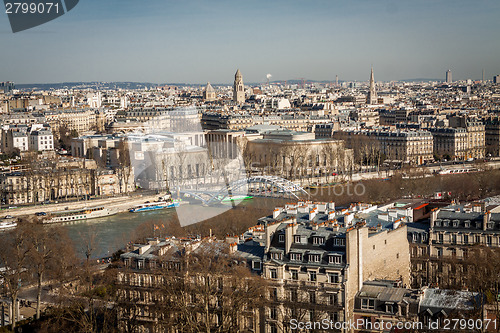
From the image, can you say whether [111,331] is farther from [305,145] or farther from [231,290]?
[305,145]

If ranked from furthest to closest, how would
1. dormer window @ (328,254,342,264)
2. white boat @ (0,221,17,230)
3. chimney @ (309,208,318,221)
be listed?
white boat @ (0,221,17,230), chimney @ (309,208,318,221), dormer window @ (328,254,342,264)

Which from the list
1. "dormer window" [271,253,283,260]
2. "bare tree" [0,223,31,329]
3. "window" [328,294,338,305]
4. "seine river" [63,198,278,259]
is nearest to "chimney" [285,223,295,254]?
"dormer window" [271,253,283,260]

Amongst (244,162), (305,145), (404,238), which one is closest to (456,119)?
(305,145)

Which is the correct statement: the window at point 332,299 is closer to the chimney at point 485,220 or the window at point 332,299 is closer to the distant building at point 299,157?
the chimney at point 485,220

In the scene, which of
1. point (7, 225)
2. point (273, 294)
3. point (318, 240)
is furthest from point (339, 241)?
point (7, 225)

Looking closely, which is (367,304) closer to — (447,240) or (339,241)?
(339,241)

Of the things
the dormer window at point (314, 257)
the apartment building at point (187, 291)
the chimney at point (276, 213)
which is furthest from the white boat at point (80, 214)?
the dormer window at point (314, 257)

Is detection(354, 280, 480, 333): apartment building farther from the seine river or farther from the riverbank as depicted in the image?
the riverbank
